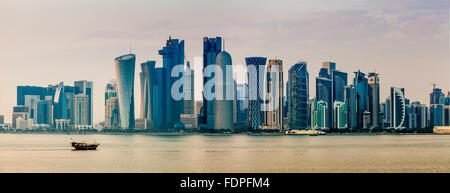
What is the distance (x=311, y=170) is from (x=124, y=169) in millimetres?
18661

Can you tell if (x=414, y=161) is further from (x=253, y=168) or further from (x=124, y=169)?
(x=124, y=169)

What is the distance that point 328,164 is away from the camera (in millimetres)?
66875
